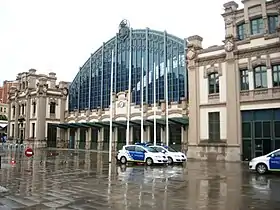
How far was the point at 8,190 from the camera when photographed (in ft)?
45.1

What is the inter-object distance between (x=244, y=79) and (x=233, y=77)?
1.02 metres

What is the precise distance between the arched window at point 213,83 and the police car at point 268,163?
14.2m

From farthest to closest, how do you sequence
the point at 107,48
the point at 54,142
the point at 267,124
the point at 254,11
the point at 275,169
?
the point at 54,142
the point at 107,48
the point at 254,11
the point at 267,124
the point at 275,169

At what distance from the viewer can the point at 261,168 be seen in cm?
2120

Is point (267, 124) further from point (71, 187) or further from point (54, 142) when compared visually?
point (54, 142)

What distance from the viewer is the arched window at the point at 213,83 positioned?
1374 inches

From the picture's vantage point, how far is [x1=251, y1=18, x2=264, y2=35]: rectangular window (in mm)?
34500

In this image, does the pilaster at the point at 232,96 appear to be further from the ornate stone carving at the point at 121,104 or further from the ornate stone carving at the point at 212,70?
the ornate stone carving at the point at 121,104

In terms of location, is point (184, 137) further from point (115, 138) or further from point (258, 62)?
point (258, 62)

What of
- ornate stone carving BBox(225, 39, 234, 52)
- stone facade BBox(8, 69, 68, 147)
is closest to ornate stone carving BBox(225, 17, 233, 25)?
ornate stone carving BBox(225, 39, 234, 52)

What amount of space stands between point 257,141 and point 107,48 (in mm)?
33954

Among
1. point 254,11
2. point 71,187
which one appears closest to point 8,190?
point 71,187

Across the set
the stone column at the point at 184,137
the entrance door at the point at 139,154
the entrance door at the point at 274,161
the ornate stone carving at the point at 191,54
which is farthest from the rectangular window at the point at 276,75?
the stone column at the point at 184,137

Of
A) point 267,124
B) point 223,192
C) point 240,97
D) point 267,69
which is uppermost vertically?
point 267,69
